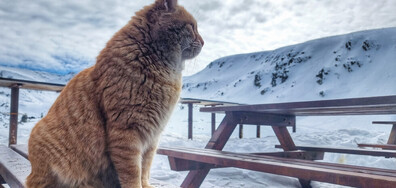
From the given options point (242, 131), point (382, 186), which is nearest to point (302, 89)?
point (242, 131)

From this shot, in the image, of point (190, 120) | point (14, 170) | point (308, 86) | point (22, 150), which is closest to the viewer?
point (14, 170)

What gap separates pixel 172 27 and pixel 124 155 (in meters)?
0.60

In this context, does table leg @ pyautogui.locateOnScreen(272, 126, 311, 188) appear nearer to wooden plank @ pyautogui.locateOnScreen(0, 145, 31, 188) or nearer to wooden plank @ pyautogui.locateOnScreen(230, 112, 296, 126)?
wooden plank @ pyautogui.locateOnScreen(230, 112, 296, 126)

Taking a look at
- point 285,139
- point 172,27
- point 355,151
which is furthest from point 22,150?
point 355,151

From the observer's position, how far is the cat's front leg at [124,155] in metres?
0.93

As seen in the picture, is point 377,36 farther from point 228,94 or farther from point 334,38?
point 228,94

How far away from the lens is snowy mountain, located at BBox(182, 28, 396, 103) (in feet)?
63.1

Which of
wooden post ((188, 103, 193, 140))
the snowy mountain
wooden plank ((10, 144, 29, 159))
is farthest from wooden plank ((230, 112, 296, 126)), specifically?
the snowy mountain

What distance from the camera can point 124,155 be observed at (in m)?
0.93

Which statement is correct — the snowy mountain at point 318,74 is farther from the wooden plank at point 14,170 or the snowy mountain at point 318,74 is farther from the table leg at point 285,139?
the wooden plank at point 14,170

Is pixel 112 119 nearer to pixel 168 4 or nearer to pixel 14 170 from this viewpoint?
pixel 168 4

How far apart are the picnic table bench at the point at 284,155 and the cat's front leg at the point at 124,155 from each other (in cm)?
76

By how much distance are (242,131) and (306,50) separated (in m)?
25.8

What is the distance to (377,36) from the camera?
25.6 metres
